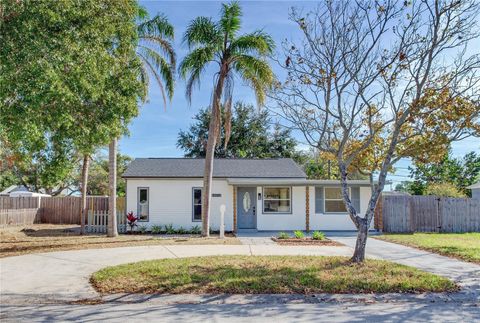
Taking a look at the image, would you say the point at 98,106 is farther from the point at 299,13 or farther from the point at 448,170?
the point at 448,170

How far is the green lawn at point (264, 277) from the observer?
23.8ft

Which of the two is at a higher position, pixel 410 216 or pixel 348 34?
pixel 348 34

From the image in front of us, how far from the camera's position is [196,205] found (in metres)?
19.0

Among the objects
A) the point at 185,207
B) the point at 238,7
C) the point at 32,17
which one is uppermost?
the point at 238,7

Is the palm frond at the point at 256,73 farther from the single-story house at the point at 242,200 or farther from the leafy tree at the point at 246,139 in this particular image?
the leafy tree at the point at 246,139

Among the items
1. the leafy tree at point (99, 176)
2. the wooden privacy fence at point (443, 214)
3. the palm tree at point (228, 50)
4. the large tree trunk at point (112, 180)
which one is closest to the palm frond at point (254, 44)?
the palm tree at point (228, 50)

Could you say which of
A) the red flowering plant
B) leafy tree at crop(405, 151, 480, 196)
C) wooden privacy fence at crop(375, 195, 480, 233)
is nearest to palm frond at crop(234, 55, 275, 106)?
the red flowering plant

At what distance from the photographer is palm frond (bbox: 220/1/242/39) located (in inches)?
575

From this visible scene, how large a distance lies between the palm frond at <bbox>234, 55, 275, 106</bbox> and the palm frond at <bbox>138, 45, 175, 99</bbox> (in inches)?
107

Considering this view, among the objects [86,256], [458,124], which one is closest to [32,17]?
[86,256]

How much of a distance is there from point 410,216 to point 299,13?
12.5 meters

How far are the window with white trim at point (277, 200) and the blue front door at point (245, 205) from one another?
0.58 m

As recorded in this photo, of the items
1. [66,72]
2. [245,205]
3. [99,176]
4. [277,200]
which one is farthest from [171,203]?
[99,176]

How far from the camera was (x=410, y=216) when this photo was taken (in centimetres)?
1917
